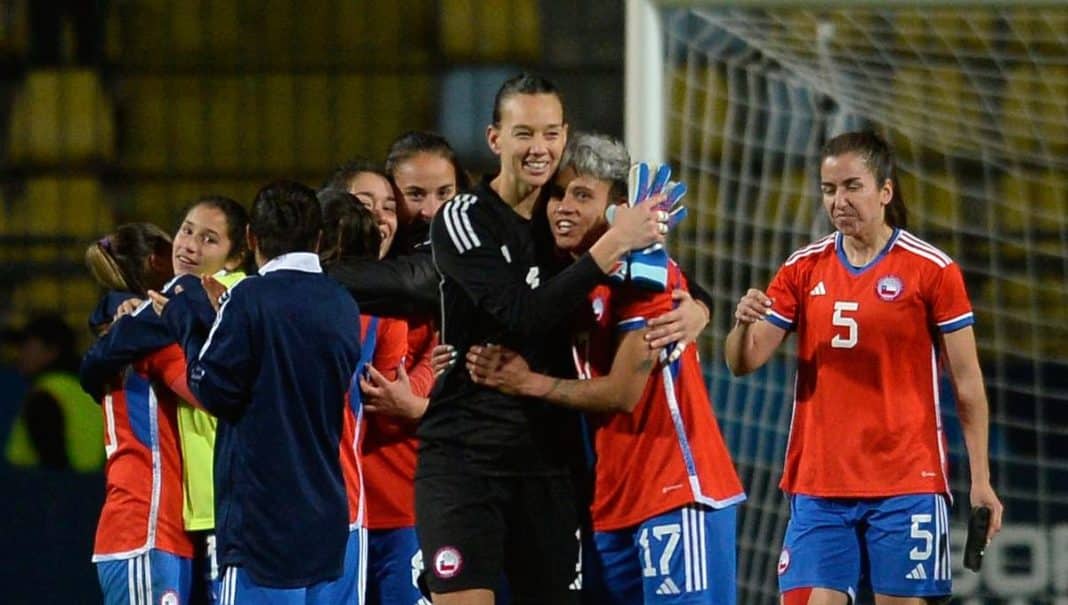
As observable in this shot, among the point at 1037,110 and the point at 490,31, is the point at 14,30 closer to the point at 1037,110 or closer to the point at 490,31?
the point at 490,31

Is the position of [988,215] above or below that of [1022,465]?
above

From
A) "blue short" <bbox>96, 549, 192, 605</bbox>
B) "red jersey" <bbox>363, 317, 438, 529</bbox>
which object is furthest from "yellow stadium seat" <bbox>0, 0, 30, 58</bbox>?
"blue short" <bbox>96, 549, 192, 605</bbox>

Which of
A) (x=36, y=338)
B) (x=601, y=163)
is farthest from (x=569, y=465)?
(x=36, y=338)

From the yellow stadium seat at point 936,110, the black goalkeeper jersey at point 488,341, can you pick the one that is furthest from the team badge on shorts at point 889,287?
the yellow stadium seat at point 936,110

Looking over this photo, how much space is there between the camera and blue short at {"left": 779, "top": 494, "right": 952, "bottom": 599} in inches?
194

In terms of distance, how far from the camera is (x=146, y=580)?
4.68 m

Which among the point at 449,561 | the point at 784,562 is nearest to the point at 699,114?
the point at 784,562

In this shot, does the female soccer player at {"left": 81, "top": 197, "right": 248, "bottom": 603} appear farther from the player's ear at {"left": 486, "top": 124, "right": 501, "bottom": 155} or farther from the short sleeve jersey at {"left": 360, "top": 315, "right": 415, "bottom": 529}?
the player's ear at {"left": 486, "top": 124, "right": 501, "bottom": 155}

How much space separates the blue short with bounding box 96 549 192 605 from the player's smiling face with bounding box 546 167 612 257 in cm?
134

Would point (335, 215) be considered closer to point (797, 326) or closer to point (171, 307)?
point (171, 307)

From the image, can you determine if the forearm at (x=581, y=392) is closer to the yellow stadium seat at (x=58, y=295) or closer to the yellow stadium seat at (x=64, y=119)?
the yellow stadium seat at (x=58, y=295)

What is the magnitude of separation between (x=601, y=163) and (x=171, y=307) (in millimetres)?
1069

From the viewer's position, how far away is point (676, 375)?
4445 mm

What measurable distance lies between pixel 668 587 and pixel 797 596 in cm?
78
